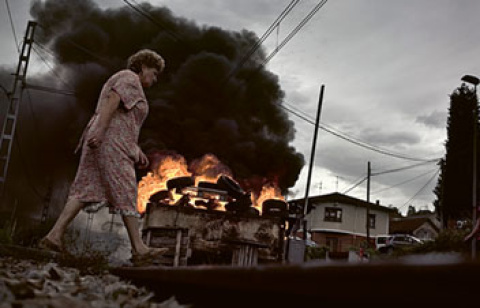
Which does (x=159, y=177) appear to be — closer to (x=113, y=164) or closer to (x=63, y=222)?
(x=113, y=164)

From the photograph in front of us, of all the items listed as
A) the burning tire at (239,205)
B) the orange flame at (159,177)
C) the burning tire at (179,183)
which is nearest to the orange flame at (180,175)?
the orange flame at (159,177)

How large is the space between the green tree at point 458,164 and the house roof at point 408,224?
1372 centimetres

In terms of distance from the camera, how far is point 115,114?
504cm

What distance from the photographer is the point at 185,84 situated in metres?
24.0

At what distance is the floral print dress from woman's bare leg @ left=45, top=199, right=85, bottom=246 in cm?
6

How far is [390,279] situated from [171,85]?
78.4 ft

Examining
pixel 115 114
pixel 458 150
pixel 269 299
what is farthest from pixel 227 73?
pixel 458 150

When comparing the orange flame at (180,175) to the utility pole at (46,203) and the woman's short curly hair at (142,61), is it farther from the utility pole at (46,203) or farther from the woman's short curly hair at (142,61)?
the utility pole at (46,203)

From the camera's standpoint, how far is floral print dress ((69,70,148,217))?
483cm

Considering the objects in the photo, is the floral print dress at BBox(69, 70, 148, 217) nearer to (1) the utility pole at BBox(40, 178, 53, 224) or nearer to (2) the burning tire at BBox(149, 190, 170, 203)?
(2) the burning tire at BBox(149, 190, 170, 203)

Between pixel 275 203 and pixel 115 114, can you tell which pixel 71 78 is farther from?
pixel 115 114

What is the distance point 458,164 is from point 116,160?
52350 mm

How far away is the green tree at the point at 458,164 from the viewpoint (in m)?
50.7

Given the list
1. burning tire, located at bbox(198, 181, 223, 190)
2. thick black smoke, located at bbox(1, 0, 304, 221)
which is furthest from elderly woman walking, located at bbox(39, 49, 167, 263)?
thick black smoke, located at bbox(1, 0, 304, 221)
